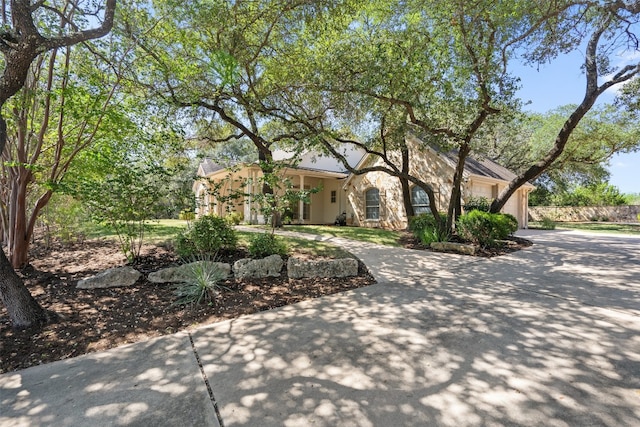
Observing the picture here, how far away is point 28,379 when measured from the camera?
277cm

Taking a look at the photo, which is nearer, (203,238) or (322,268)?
(322,268)

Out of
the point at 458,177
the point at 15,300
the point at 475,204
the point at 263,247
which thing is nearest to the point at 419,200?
the point at 475,204

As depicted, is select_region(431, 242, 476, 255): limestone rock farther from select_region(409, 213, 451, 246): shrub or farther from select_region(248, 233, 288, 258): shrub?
select_region(248, 233, 288, 258): shrub

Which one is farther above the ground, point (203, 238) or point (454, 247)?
point (203, 238)

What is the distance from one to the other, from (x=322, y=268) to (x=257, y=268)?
1282 mm

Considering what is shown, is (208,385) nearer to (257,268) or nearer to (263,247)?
(257,268)

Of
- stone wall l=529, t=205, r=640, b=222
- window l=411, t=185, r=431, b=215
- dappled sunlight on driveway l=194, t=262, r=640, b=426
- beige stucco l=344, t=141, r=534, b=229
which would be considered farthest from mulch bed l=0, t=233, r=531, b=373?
stone wall l=529, t=205, r=640, b=222

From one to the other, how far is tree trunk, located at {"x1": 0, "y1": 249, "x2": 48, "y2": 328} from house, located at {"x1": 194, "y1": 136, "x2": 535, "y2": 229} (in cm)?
902

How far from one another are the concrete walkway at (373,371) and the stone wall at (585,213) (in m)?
27.7

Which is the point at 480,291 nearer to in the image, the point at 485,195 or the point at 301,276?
the point at 301,276

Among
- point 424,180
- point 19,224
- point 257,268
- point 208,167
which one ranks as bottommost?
point 257,268

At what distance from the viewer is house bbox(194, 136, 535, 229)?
48.2ft

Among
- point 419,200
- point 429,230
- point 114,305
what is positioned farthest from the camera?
point 419,200

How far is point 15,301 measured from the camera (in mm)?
3801
